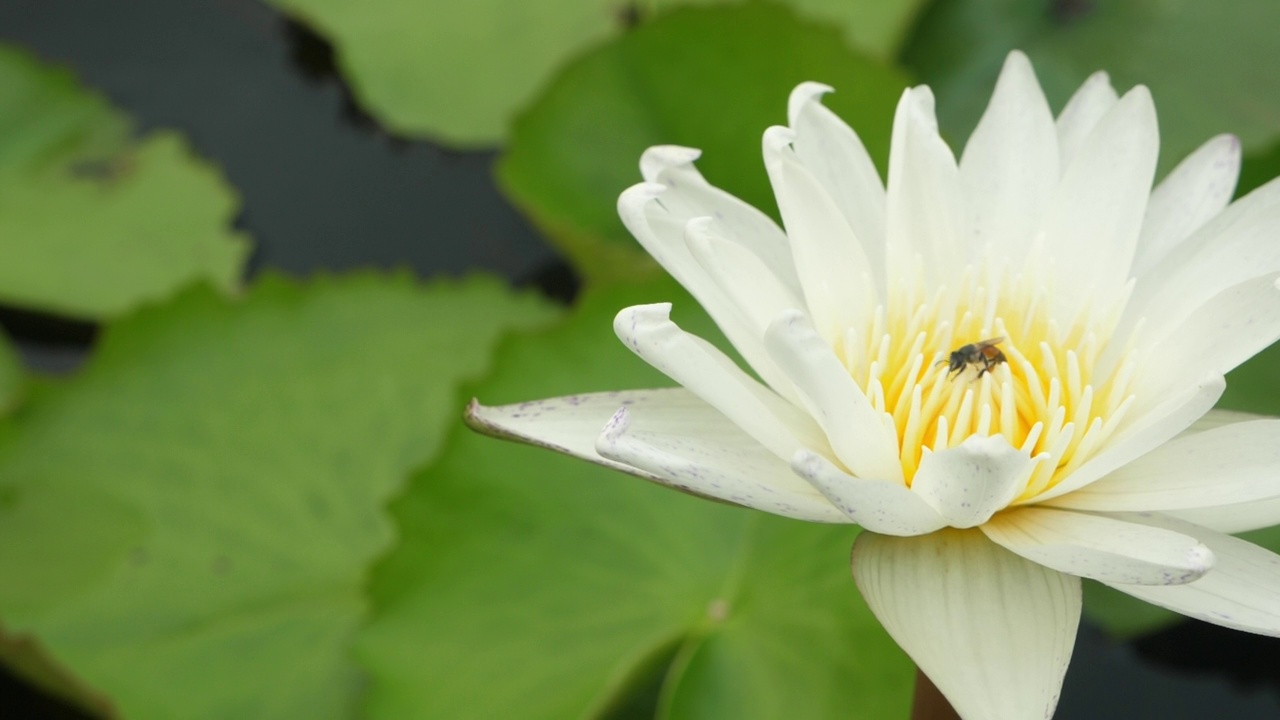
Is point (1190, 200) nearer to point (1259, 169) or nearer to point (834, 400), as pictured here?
point (834, 400)

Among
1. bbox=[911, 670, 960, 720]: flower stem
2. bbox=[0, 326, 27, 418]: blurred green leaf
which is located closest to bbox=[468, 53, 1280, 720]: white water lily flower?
bbox=[911, 670, 960, 720]: flower stem

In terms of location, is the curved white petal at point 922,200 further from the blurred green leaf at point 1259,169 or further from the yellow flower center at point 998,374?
the blurred green leaf at point 1259,169

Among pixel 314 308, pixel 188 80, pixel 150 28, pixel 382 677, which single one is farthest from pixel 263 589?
pixel 150 28

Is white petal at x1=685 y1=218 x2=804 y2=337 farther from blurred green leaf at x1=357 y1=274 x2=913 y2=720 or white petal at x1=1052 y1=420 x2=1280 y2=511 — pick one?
blurred green leaf at x1=357 y1=274 x2=913 y2=720

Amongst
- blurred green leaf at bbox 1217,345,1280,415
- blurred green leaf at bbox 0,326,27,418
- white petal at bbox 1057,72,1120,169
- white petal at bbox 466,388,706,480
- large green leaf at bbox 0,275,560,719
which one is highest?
white petal at bbox 1057,72,1120,169

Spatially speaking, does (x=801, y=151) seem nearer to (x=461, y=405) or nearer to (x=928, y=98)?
(x=928, y=98)

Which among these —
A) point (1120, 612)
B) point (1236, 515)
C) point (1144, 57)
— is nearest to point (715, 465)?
point (1236, 515)

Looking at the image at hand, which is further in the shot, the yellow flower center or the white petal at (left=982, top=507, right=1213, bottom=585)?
the yellow flower center
